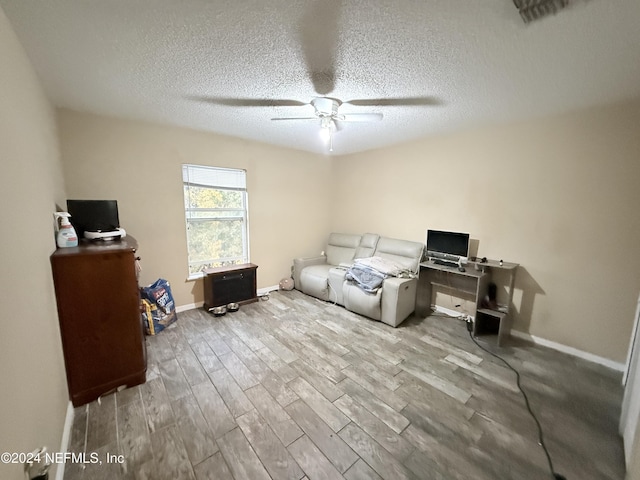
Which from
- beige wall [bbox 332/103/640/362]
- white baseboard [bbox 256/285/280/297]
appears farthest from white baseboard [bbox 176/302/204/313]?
beige wall [bbox 332/103/640/362]

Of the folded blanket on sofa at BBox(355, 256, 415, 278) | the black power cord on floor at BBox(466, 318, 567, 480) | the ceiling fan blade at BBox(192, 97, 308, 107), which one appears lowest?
the black power cord on floor at BBox(466, 318, 567, 480)

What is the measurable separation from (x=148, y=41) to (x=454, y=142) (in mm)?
3332

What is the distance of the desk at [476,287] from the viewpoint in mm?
2764

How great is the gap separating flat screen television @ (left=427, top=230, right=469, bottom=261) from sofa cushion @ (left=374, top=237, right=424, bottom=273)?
19cm

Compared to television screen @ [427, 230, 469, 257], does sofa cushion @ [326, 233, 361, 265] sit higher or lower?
lower

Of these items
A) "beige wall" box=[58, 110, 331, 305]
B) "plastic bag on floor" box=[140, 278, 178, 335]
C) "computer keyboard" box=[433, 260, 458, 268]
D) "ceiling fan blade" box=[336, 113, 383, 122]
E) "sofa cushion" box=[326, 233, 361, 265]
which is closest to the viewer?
"ceiling fan blade" box=[336, 113, 383, 122]

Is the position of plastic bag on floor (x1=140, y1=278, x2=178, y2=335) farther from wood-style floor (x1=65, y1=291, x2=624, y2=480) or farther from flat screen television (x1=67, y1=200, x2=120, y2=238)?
flat screen television (x1=67, y1=200, x2=120, y2=238)

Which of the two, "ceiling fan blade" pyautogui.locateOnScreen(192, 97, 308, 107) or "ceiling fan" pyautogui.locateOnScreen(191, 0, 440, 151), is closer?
"ceiling fan" pyautogui.locateOnScreen(191, 0, 440, 151)

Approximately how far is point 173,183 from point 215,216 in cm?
69

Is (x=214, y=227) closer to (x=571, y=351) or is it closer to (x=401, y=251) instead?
(x=401, y=251)

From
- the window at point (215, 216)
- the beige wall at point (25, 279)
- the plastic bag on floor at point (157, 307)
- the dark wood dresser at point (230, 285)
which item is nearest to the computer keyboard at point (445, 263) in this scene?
the dark wood dresser at point (230, 285)

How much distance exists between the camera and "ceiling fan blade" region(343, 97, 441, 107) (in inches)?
88.5

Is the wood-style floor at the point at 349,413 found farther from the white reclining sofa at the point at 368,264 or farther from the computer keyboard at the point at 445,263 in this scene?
the computer keyboard at the point at 445,263

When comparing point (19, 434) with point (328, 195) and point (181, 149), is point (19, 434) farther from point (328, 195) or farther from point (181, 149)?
point (328, 195)
